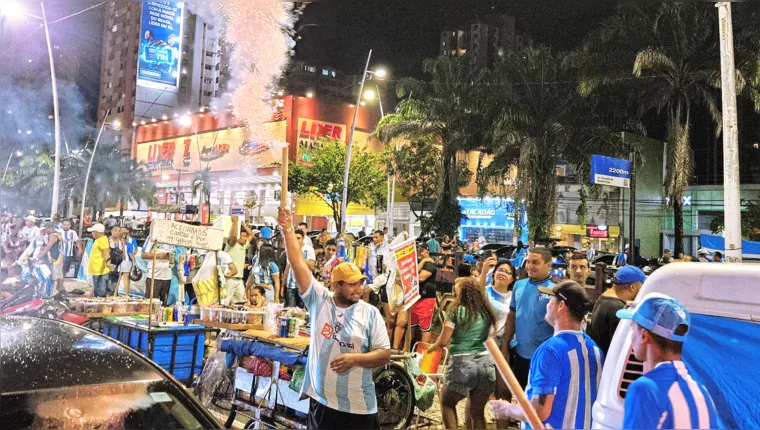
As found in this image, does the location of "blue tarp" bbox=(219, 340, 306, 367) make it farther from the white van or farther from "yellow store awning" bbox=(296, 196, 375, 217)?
"yellow store awning" bbox=(296, 196, 375, 217)

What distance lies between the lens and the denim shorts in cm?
547

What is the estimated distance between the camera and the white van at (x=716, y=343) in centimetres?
241

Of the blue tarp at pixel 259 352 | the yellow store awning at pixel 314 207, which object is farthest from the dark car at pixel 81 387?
the yellow store awning at pixel 314 207

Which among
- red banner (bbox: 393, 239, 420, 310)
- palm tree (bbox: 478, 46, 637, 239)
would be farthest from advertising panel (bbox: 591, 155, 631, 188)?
red banner (bbox: 393, 239, 420, 310)

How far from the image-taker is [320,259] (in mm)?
15258

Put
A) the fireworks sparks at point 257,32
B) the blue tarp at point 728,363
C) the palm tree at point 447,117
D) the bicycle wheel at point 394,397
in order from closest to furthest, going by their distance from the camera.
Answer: the blue tarp at point 728,363 < the bicycle wheel at point 394,397 < the fireworks sparks at point 257,32 < the palm tree at point 447,117

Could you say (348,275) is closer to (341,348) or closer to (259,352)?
(341,348)

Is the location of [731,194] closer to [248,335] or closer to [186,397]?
[248,335]

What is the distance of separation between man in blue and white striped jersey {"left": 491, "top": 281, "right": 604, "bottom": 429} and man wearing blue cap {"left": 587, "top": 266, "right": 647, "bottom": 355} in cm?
149

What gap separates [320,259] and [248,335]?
8588mm

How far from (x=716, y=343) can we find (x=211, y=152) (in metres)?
48.2

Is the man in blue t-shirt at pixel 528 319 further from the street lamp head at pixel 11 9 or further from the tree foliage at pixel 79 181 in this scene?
the tree foliage at pixel 79 181

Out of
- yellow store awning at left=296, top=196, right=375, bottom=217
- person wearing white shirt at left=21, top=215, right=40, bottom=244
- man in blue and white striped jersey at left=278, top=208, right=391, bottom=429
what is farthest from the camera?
yellow store awning at left=296, top=196, right=375, bottom=217

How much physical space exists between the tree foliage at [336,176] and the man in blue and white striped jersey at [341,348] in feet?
107
